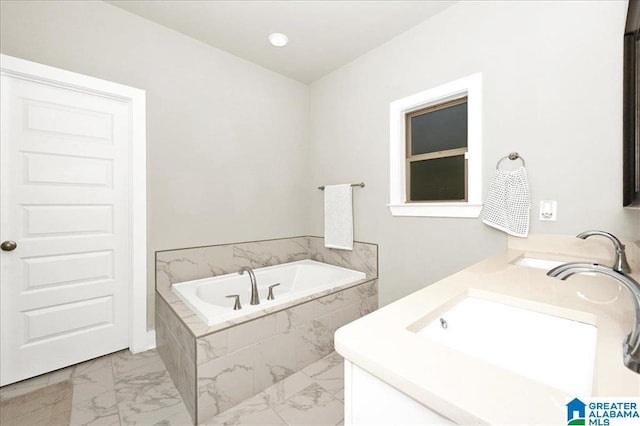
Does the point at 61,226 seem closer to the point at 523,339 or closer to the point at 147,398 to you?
the point at 147,398

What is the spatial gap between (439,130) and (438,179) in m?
0.40

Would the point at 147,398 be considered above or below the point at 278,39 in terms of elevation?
below

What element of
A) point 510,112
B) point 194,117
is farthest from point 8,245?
point 510,112

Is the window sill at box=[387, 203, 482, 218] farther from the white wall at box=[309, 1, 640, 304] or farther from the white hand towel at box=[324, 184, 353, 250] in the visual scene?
the white hand towel at box=[324, 184, 353, 250]

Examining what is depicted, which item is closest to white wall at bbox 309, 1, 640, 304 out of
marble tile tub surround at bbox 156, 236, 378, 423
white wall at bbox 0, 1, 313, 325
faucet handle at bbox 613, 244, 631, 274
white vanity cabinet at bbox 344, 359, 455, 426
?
faucet handle at bbox 613, 244, 631, 274

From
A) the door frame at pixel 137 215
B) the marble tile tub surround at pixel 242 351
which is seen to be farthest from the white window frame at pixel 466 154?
the door frame at pixel 137 215

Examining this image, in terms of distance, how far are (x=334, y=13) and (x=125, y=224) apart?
233 cm

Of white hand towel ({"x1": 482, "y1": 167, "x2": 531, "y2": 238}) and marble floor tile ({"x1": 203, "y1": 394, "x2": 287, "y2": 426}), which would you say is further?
white hand towel ({"x1": 482, "y1": 167, "x2": 531, "y2": 238})

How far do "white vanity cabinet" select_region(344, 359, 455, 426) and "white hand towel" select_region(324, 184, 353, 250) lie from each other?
213 cm

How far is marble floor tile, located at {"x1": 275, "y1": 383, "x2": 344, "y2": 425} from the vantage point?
56.4 inches

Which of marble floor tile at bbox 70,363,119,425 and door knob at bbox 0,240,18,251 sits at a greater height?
door knob at bbox 0,240,18,251

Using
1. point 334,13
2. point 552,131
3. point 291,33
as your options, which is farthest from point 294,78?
point 552,131

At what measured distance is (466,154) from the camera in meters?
1.97

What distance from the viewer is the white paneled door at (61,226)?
1719mm
